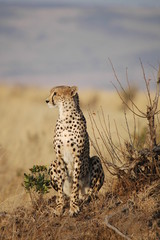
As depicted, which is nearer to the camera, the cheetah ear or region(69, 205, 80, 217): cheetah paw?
region(69, 205, 80, 217): cheetah paw

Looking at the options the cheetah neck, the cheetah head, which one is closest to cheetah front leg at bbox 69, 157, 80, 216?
the cheetah neck

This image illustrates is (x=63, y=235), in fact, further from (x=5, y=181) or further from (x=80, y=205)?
(x=5, y=181)

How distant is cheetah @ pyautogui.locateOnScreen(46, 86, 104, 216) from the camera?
512cm

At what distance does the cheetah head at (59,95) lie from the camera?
5203mm

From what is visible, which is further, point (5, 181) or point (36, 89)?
point (36, 89)

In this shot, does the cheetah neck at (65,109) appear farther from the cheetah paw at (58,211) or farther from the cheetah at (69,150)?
the cheetah paw at (58,211)

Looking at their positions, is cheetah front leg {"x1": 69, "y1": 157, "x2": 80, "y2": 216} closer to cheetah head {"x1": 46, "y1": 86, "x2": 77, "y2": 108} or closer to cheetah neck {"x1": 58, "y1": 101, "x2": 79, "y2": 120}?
cheetah neck {"x1": 58, "y1": 101, "x2": 79, "y2": 120}

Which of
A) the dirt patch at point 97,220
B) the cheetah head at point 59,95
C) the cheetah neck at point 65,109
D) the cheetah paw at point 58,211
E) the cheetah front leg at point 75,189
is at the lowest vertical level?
→ the dirt patch at point 97,220

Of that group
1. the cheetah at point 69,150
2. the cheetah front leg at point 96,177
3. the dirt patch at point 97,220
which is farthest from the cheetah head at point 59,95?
the dirt patch at point 97,220

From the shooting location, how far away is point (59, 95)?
17.1 feet

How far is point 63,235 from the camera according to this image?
171 inches

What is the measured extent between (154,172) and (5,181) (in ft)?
16.6

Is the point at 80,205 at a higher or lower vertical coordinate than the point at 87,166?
lower

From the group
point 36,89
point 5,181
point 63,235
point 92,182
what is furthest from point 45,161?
point 36,89
